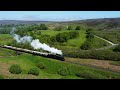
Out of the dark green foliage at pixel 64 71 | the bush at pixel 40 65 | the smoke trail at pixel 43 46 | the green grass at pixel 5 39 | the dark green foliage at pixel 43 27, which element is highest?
the dark green foliage at pixel 43 27

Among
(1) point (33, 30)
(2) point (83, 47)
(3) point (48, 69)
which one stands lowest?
(3) point (48, 69)

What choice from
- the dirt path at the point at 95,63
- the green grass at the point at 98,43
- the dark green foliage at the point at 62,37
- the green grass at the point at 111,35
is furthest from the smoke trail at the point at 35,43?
the green grass at the point at 111,35

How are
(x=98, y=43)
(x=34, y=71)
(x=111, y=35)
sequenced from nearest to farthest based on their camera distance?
(x=34, y=71) → (x=98, y=43) → (x=111, y=35)

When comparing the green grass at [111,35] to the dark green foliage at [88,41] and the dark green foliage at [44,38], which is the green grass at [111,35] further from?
the dark green foliage at [44,38]

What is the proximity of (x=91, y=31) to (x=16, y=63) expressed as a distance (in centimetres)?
449

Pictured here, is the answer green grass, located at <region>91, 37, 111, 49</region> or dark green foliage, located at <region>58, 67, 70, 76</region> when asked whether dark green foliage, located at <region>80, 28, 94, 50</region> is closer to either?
green grass, located at <region>91, 37, 111, 49</region>

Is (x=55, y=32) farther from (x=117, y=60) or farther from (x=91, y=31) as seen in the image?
(x=117, y=60)

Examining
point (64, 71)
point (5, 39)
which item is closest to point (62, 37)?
point (64, 71)

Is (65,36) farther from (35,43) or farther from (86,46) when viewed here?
(35,43)

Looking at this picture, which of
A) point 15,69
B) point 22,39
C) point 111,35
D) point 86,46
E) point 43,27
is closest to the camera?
point 15,69

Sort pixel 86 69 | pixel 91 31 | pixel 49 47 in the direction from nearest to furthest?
pixel 86 69, pixel 49 47, pixel 91 31

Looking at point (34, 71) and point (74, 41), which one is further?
point (74, 41)
